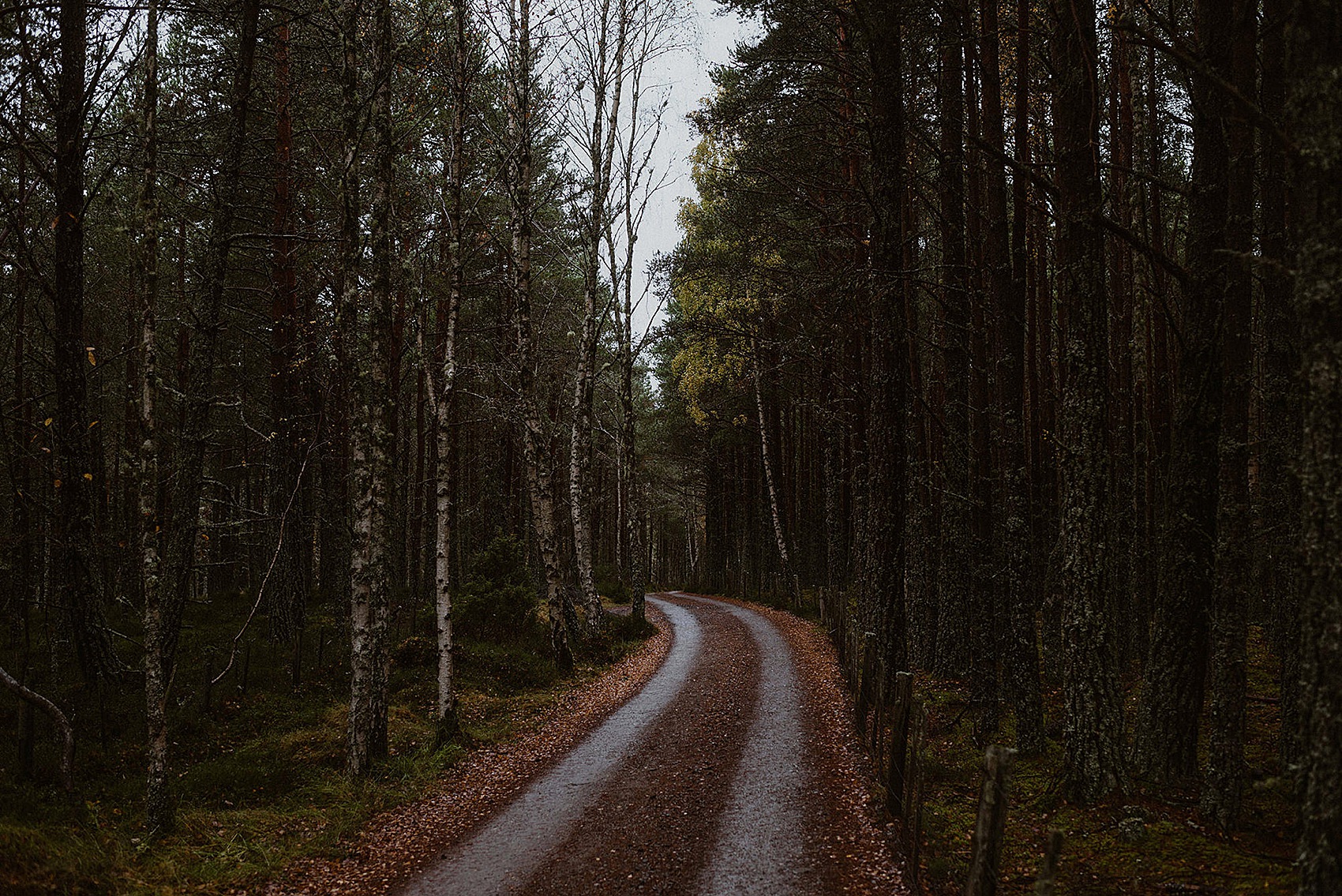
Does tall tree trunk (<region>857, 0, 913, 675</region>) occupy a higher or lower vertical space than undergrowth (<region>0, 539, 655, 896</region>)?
higher

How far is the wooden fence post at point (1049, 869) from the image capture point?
144 inches

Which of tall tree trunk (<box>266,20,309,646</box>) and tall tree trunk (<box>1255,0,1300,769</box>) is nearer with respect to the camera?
tall tree trunk (<box>1255,0,1300,769</box>)

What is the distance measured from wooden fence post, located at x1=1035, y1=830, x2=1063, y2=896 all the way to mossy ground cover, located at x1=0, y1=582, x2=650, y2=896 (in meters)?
6.77

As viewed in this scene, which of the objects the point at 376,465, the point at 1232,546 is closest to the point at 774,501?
the point at 376,465

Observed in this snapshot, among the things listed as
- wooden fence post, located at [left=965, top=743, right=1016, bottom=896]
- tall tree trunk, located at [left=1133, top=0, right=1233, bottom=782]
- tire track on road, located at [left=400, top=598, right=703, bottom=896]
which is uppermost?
tall tree trunk, located at [left=1133, top=0, right=1233, bottom=782]

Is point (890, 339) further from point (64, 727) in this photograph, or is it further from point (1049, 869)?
point (64, 727)

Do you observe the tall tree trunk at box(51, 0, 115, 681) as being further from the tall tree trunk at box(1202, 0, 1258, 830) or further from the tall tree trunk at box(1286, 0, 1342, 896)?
the tall tree trunk at box(1202, 0, 1258, 830)

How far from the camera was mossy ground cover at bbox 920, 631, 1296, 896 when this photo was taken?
5.48 m

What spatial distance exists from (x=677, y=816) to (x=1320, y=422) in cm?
692

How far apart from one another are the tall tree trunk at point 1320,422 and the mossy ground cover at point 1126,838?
111 cm

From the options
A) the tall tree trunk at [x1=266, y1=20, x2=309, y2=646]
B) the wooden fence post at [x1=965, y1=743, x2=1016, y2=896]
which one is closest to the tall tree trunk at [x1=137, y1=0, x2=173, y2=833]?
the tall tree trunk at [x1=266, y1=20, x2=309, y2=646]

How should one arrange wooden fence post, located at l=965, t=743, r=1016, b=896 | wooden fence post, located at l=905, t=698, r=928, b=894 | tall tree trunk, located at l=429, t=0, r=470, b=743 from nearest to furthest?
1. wooden fence post, located at l=965, t=743, r=1016, b=896
2. wooden fence post, located at l=905, t=698, r=928, b=894
3. tall tree trunk, located at l=429, t=0, r=470, b=743

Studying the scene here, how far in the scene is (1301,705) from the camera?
11.9 ft

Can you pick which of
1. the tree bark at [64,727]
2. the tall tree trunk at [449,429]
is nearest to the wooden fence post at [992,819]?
the tree bark at [64,727]
